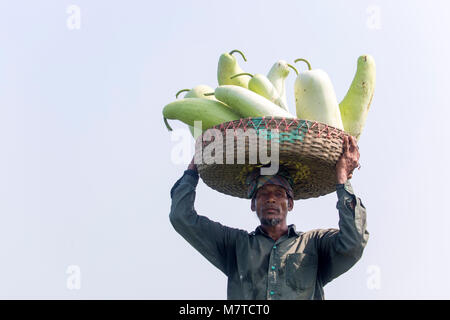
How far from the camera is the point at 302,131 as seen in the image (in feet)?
15.3

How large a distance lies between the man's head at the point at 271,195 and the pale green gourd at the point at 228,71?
758 millimetres

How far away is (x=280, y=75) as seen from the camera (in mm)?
5434

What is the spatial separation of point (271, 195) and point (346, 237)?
60 cm

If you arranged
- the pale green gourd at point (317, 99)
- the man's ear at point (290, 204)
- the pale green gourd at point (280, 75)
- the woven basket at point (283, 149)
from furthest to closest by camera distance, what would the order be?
1. the pale green gourd at point (280, 75)
2. the man's ear at point (290, 204)
3. the pale green gourd at point (317, 99)
4. the woven basket at point (283, 149)

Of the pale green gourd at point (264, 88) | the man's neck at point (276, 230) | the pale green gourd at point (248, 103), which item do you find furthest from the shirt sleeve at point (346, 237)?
the pale green gourd at point (264, 88)

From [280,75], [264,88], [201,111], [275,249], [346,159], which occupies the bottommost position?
[275,249]

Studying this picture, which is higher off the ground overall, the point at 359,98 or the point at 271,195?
the point at 359,98

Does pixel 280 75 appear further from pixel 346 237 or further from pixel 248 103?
pixel 346 237

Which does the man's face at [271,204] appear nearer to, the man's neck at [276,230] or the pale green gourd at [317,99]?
the man's neck at [276,230]

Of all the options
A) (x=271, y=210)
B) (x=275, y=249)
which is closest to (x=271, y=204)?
(x=271, y=210)

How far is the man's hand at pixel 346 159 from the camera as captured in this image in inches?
191

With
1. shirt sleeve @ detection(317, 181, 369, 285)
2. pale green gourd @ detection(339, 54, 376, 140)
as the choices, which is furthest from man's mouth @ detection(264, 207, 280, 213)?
pale green gourd @ detection(339, 54, 376, 140)

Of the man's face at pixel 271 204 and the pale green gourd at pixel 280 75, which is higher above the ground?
the pale green gourd at pixel 280 75

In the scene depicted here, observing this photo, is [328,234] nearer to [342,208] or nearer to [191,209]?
[342,208]
